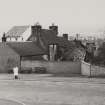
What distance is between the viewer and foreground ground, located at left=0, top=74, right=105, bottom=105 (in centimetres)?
2259

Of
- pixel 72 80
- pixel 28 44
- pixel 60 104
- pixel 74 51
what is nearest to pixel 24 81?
pixel 72 80

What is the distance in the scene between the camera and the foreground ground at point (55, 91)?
22.6 metres

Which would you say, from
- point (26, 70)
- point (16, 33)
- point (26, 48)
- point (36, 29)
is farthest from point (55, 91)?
point (16, 33)

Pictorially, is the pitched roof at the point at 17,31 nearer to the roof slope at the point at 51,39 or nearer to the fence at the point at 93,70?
the roof slope at the point at 51,39

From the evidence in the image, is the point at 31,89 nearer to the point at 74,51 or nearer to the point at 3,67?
the point at 3,67

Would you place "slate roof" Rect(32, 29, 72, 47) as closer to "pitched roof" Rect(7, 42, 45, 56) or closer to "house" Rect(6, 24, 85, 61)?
"house" Rect(6, 24, 85, 61)

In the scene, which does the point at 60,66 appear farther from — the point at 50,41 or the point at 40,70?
the point at 50,41

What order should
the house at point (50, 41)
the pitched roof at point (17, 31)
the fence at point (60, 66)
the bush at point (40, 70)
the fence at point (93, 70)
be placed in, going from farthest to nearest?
1. the pitched roof at point (17, 31)
2. the house at point (50, 41)
3. the bush at point (40, 70)
4. the fence at point (60, 66)
5. the fence at point (93, 70)

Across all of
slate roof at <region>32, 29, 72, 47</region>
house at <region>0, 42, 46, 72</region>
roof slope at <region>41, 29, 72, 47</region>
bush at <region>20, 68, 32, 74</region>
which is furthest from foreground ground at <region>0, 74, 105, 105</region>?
roof slope at <region>41, 29, 72, 47</region>

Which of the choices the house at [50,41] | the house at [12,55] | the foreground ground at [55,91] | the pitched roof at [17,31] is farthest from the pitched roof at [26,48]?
the pitched roof at [17,31]

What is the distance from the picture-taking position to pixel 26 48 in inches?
1940

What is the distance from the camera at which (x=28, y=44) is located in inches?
2037

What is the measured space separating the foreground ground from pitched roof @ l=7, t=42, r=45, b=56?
10852 mm

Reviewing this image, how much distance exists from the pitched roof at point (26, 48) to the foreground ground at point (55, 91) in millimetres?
10852
